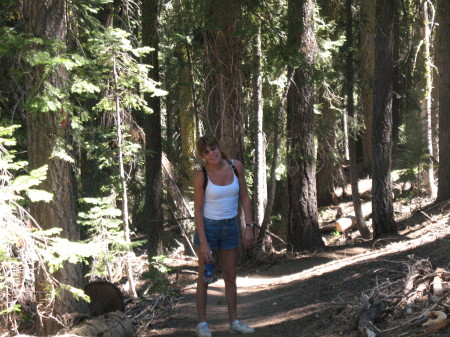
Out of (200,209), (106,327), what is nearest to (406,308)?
(200,209)

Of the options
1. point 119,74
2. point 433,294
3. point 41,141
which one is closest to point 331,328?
point 433,294

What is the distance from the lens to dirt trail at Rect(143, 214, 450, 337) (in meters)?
7.31

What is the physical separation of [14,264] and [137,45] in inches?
360

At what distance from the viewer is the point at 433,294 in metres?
5.83

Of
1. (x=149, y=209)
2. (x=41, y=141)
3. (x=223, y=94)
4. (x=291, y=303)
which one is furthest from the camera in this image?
(x=149, y=209)

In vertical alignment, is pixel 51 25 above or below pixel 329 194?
above

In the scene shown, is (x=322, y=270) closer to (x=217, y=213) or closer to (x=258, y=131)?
(x=258, y=131)

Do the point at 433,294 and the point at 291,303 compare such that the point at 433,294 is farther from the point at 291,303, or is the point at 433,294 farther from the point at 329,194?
the point at 329,194

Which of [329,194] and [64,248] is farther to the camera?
[329,194]

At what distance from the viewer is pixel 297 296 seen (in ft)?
31.6

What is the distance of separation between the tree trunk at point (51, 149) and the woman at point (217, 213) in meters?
1.88

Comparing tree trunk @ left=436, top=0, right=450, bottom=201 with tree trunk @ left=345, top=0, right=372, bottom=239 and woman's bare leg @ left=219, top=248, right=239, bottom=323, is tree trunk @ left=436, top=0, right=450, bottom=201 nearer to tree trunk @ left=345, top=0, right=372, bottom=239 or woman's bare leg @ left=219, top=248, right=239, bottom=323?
tree trunk @ left=345, top=0, right=372, bottom=239

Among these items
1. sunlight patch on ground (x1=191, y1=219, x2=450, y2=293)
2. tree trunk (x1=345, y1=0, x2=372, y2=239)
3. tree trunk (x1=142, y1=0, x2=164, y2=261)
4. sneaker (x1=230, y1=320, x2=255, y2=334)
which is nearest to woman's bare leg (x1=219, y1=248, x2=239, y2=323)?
sneaker (x1=230, y1=320, x2=255, y2=334)

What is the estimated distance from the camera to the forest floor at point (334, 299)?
229 inches
